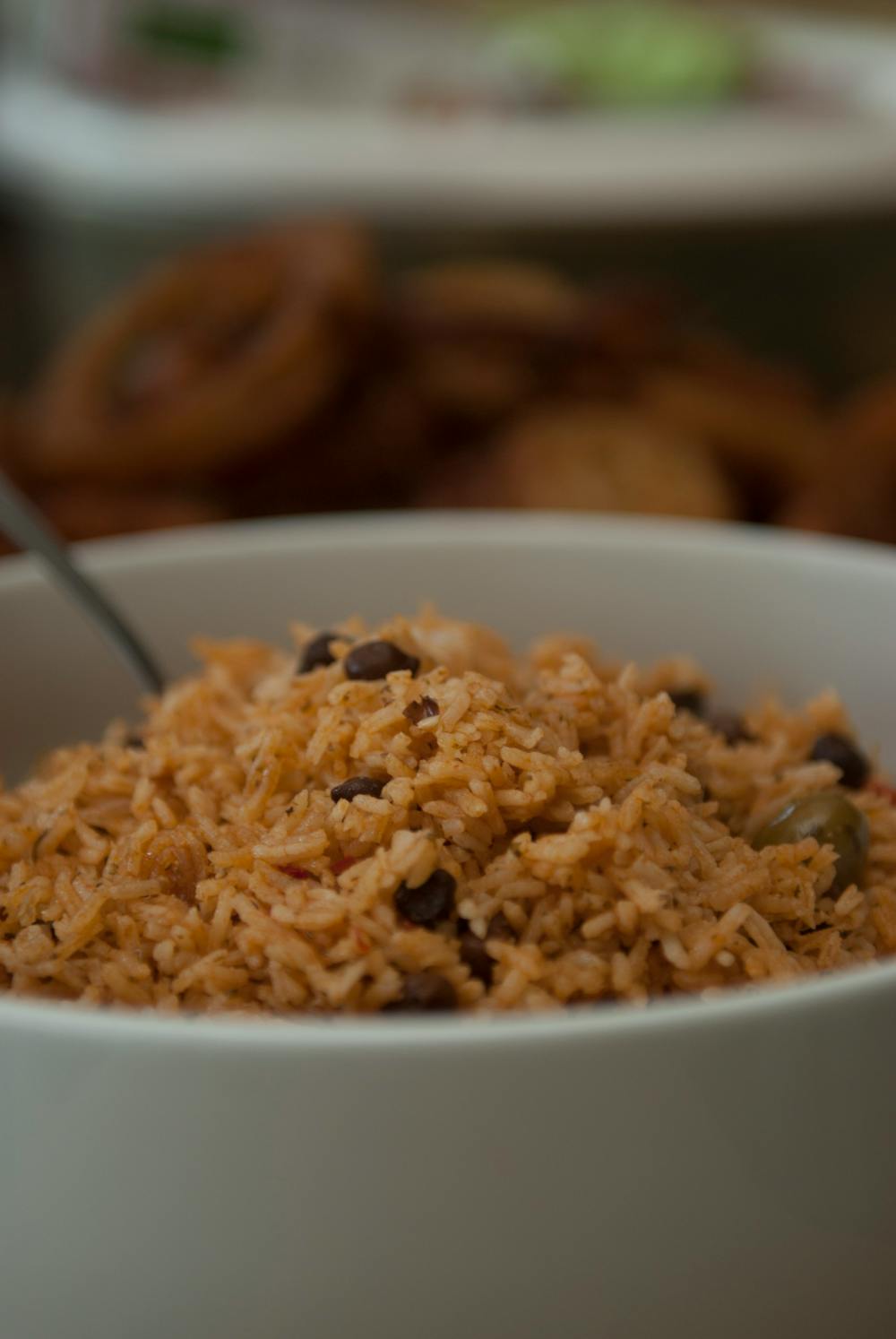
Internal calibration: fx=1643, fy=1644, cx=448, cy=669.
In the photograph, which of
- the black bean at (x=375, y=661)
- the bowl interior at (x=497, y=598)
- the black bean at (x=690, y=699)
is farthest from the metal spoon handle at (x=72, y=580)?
the black bean at (x=690, y=699)

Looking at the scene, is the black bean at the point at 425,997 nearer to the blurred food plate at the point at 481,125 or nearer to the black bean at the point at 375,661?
the black bean at the point at 375,661

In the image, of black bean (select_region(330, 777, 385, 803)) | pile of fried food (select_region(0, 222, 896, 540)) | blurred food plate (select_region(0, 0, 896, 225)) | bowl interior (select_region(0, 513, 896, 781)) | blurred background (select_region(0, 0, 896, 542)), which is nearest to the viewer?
black bean (select_region(330, 777, 385, 803))

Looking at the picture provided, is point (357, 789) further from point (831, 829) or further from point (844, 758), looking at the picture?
point (844, 758)

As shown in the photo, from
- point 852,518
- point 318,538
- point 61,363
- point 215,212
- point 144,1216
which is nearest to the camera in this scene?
point 144,1216

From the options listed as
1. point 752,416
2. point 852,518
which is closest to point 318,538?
point 852,518

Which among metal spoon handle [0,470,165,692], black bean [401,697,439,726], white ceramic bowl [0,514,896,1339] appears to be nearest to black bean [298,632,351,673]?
black bean [401,697,439,726]

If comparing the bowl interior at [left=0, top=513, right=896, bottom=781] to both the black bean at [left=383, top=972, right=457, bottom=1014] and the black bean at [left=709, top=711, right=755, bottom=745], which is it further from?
the black bean at [left=383, top=972, right=457, bottom=1014]

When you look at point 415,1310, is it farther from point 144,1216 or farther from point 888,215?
point 888,215
